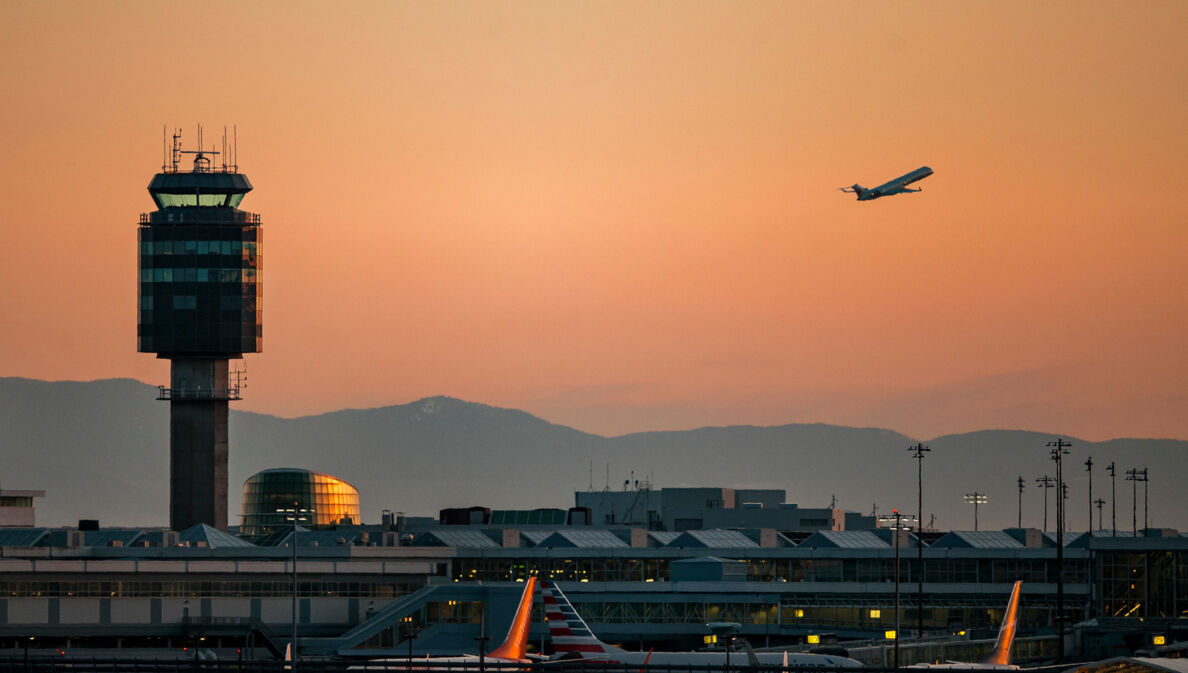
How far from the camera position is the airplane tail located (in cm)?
13600

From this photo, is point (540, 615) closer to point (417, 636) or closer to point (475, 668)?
point (417, 636)

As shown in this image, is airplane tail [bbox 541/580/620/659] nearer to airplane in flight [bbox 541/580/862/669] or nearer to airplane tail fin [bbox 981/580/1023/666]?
airplane in flight [bbox 541/580/862/669]

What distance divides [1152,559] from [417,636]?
7089 cm

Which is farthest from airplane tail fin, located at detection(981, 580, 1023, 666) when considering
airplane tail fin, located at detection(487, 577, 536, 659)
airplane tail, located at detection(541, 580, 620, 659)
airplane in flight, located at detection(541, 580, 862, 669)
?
airplane tail fin, located at detection(487, 577, 536, 659)

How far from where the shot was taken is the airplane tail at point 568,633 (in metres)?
136

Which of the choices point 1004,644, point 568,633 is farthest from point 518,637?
point 1004,644

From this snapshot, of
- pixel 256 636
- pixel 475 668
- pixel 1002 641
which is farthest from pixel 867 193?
pixel 256 636

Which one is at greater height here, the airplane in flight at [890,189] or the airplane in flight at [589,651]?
the airplane in flight at [890,189]

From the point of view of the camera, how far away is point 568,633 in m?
138

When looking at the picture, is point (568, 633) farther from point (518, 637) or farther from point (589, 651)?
point (518, 637)

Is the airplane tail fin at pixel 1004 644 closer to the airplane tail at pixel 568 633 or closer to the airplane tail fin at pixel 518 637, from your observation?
the airplane tail at pixel 568 633

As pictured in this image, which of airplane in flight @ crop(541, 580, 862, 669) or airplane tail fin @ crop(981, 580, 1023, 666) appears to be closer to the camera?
airplane in flight @ crop(541, 580, 862, 669)

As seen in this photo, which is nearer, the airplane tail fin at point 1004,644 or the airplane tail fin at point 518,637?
the airplane tail fin at point 518,637

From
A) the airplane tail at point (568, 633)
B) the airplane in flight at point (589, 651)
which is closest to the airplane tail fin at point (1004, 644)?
the airplane in flight at point (589, 651)
